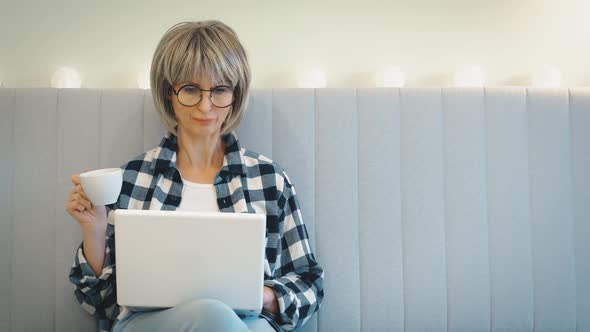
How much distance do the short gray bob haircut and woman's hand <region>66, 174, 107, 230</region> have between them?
1.01 feet

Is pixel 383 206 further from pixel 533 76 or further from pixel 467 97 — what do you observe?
pixel 533 76

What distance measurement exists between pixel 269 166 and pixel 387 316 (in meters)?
0.57

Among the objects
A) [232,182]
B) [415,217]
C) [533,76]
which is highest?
[533,76]

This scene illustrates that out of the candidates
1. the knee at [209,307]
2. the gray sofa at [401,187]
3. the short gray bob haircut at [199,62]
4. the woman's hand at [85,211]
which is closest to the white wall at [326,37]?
the gray sofa at [401,187]

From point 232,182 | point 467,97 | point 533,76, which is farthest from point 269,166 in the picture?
point 533,76

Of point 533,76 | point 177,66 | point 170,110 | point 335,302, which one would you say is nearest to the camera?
point 177,66

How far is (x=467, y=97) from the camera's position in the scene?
5.12 feet

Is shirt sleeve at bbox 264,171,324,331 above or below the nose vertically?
below

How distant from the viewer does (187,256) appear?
0.98 m

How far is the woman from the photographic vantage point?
1271 mm

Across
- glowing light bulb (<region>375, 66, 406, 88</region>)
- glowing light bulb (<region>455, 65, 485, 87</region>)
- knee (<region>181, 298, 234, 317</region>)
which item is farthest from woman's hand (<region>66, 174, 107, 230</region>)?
glowing light bulb (<region>455, 65, 485, 87</region>)

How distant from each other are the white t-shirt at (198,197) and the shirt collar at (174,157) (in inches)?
2.3

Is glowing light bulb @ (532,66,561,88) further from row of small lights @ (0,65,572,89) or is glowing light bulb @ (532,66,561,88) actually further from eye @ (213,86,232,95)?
eye @ (213,86,232,95)

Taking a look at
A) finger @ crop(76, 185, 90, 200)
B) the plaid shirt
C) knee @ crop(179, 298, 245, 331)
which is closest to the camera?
knee @ crop(179, 298, 245, 331)
